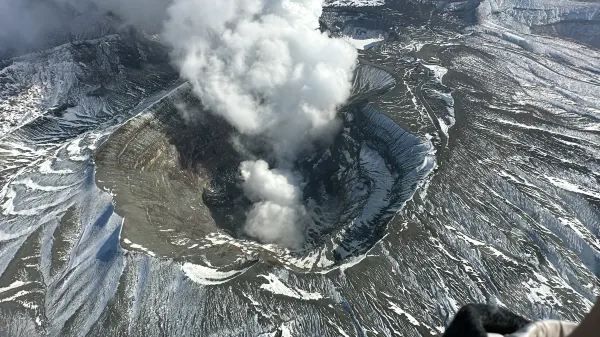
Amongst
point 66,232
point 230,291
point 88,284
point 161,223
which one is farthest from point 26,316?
point 230,291

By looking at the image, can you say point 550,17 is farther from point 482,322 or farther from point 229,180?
point 482,322

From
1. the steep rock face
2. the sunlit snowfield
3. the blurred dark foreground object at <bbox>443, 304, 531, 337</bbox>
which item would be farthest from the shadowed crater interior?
the steep rock face

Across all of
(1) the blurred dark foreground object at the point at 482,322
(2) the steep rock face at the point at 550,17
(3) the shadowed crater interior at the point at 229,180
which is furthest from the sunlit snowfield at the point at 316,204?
(2) the steep rock face at the point at 550,17

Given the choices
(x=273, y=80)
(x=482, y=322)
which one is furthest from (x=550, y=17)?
(x=482, y=322)

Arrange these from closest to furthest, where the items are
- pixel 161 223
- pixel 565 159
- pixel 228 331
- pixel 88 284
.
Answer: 1. pixel 228 331
2. pixel 88 284
3. pixel 161 223
4. pixel 565 159

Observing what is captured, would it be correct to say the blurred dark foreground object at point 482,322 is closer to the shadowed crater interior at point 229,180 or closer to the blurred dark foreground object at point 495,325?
the blurred dark foreground object at point 495,325

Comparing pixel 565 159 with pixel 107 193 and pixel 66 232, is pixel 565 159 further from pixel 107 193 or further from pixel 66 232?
pixel 66 232

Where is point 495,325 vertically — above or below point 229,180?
above
